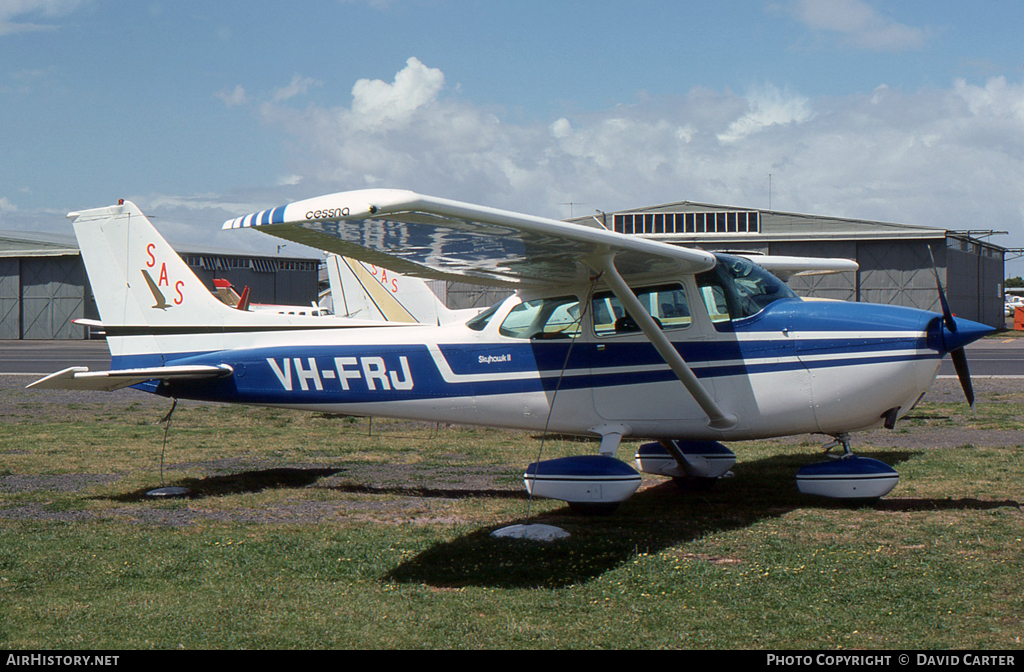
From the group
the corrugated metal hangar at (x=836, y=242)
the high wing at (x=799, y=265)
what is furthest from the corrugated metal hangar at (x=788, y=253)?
the high wing at (x=799, y=265)

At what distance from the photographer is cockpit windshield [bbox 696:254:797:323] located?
7.79m

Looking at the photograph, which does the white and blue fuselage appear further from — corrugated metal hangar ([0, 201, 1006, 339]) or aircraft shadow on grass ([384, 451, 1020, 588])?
corrugated metal hangar ([0, 201, 1006, 339])

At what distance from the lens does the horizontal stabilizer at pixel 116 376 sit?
7.51m

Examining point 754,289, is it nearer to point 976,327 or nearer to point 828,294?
point 976,327

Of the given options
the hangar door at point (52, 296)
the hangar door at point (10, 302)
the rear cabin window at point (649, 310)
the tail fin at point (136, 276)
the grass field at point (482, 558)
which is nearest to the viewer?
the grass field at point (482, 558)

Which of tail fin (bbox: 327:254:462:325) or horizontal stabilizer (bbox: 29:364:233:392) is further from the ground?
tail fin (bbox: 327:254:462:325)

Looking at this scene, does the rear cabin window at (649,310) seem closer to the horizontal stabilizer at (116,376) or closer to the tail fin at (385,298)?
the horizontal stabilizer at (116,376)

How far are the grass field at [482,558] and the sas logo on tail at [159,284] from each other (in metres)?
2.07

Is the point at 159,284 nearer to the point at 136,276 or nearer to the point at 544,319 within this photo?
the point at 136,276

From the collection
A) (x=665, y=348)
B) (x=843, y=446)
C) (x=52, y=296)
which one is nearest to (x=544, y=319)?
(x=665, y=348)

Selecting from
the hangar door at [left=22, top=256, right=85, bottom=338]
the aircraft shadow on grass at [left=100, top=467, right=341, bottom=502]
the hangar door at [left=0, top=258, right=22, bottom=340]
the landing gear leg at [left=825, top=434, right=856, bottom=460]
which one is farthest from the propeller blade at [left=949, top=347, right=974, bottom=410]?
the hangar door at [left=0, top=258, right=22, bottom=340]

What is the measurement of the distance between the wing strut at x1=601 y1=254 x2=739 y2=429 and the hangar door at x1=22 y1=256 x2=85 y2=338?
59.4 meters

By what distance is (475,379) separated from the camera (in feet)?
28.4
